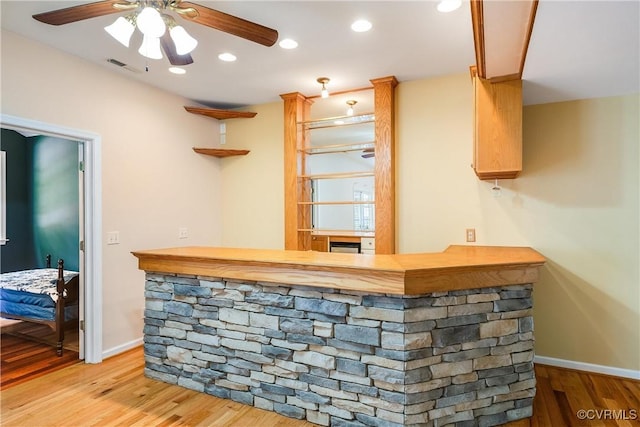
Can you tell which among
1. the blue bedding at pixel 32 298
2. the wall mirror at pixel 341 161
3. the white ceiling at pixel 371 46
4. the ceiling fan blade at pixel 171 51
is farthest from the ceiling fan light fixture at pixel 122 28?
the blue bedding at pixel 32 298

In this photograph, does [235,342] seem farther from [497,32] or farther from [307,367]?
[497,32]

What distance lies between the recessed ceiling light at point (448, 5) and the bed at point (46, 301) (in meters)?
3.67

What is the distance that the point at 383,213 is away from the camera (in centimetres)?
345

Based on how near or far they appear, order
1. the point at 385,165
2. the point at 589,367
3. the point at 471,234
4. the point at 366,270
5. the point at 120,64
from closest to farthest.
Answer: the point at 366,270 < the point at 589,367 < the point at 120,64 < the point at 471,234 < the point at 385,165

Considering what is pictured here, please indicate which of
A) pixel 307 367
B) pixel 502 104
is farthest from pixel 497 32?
pixel 307 367

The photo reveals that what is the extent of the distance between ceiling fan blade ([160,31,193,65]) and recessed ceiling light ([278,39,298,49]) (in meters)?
0.72

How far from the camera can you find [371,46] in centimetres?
275

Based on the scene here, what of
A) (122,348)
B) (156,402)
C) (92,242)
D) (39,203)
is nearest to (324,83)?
(92,242)

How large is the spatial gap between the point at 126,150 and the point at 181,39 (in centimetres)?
178

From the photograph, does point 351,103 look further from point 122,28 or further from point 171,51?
point 122,28

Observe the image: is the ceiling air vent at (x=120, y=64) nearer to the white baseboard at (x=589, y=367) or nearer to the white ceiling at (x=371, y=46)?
the white ceiling at (x=371, y=46)

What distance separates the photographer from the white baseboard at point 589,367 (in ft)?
9.31

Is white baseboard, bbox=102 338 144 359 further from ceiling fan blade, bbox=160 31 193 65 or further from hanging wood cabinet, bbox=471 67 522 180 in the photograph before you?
hanging wood cabinet, bbox=471 67 522 180

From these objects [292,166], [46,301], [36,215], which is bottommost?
[46,301]
